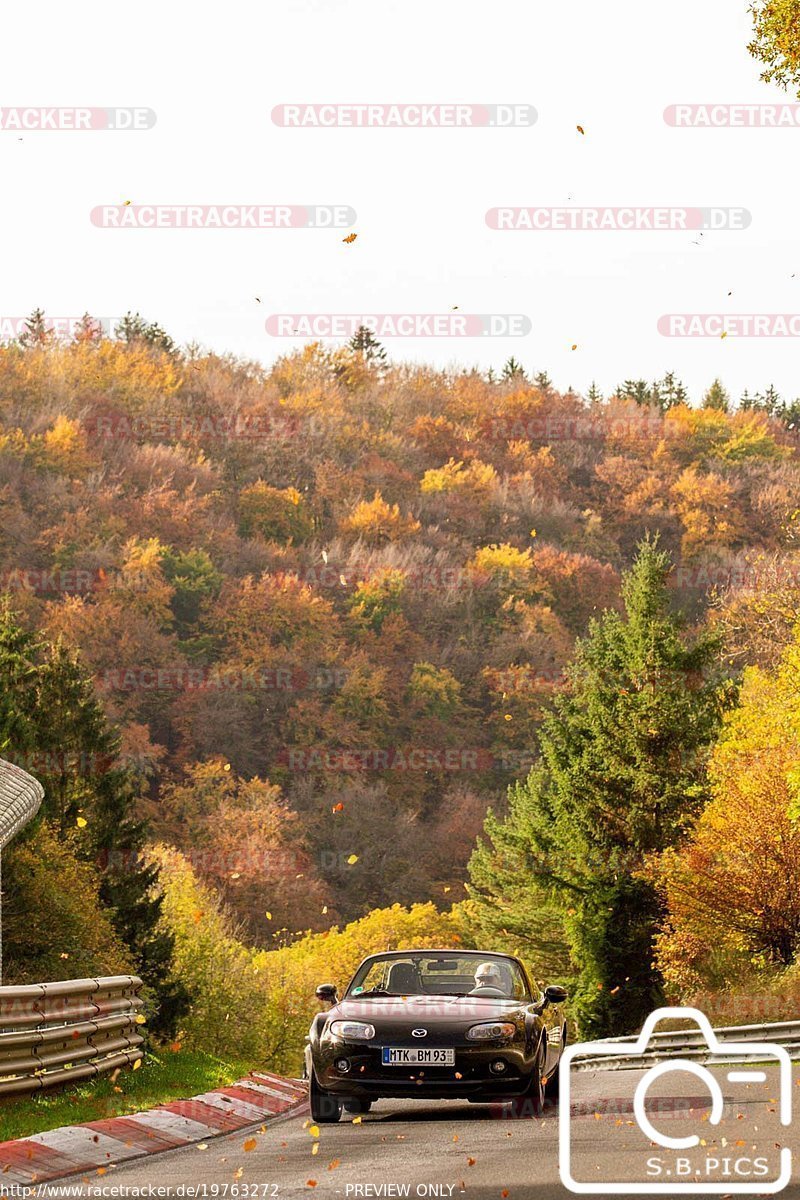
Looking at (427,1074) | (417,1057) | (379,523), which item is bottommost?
(427,1074)

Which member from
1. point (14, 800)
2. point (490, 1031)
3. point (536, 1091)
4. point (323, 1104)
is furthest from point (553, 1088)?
point (14, 800)

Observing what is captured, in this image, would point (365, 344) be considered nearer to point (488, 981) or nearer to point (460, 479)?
point (460, 479)

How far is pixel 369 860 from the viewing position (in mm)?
95875

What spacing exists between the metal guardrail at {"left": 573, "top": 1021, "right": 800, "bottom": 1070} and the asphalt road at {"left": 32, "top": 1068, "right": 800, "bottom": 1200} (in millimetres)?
9203

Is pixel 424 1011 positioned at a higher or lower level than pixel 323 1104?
higher

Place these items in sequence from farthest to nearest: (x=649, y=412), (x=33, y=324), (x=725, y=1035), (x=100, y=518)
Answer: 1. (x=33, y=324)
2. (x=649, y=412)
3. (x=100, y=518)
4. (x=725, y=1035)

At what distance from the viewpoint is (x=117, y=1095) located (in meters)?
14.0

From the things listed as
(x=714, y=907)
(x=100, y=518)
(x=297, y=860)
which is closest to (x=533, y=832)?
(x=714, y=907)

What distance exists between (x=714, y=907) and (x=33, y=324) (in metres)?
117

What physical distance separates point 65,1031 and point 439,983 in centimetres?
323

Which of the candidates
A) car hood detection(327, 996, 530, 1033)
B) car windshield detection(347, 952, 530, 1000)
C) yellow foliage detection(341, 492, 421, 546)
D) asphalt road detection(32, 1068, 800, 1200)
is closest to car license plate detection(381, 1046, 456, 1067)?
car hood detection(327, 996, 530, 1033)

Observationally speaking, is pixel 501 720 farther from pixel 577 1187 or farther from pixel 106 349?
pixel 577 1187

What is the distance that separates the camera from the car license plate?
12.5 metres

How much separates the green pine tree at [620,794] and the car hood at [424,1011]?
1433 inches
